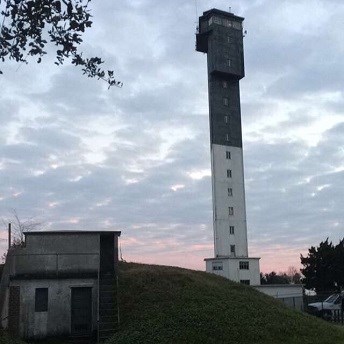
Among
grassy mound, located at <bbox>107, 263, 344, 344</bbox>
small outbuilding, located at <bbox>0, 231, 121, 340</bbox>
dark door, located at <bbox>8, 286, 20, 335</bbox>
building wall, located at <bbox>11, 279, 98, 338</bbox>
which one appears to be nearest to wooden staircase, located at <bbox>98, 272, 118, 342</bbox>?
small outbuilding, located at <bbox>0, 231, 121, 340</bbox>

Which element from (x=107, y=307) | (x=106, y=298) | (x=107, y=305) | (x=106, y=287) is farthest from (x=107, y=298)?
(x=106, y=287)

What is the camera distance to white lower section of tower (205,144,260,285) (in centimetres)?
5925

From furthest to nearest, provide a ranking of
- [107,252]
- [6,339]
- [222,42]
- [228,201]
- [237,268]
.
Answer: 1. [222,42]
2. [228,201]
3. [237,268]
4. [107,252]
5. [6,339]

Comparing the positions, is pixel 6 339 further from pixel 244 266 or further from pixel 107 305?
pixel 244 266

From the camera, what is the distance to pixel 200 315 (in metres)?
20.7

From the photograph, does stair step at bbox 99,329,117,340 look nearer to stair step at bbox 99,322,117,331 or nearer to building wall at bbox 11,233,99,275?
stair step at bbox 99,322,117,331

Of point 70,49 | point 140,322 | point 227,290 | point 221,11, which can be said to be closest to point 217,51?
point 221,11

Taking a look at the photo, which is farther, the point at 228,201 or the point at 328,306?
the point at 228,201

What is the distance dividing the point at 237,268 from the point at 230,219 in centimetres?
647

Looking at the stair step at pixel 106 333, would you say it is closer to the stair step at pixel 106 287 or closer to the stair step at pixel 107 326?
the stair step at pixel 107 326

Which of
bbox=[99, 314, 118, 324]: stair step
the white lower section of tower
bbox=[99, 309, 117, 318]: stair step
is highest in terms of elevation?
the white lower section of tower

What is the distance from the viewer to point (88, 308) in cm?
2244

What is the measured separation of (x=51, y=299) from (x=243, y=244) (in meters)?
42.7

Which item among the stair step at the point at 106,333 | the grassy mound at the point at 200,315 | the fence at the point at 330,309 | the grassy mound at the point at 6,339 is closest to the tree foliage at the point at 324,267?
the fence at the point at 330,309
